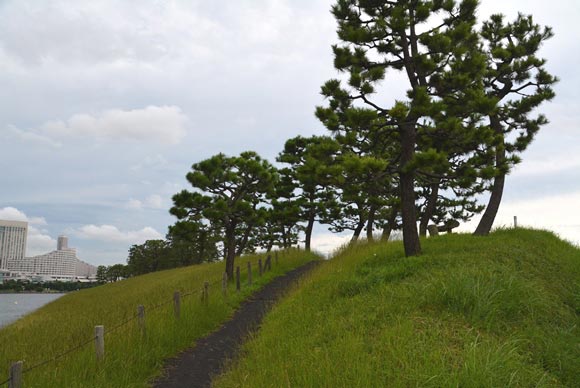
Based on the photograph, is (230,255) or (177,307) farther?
(230,255)

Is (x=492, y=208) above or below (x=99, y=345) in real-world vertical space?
above

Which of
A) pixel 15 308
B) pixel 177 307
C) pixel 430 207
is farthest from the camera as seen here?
pixel 15 308

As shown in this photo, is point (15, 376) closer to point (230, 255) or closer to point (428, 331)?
point (428, 331)

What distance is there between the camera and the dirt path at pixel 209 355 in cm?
782

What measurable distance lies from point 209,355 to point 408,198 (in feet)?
24.9

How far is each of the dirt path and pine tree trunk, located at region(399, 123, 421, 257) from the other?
16.8 ft

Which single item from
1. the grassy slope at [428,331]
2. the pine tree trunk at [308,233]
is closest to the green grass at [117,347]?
the grassy slope at [428,331]

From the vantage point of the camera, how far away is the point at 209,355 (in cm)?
944

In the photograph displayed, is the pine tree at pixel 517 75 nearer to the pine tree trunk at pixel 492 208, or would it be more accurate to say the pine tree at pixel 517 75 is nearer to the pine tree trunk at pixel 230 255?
the pine tree trunk at pixel 492 208

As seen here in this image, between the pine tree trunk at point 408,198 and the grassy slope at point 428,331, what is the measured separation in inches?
57.3

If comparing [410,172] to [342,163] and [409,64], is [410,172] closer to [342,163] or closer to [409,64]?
[342,163]

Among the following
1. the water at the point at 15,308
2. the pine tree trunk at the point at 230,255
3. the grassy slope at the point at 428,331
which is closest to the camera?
the grassy slope at the point at 428,331

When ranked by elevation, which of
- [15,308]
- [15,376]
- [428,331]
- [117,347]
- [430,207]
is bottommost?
[15,308]

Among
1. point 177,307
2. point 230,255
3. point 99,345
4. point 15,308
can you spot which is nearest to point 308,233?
point 230,255
